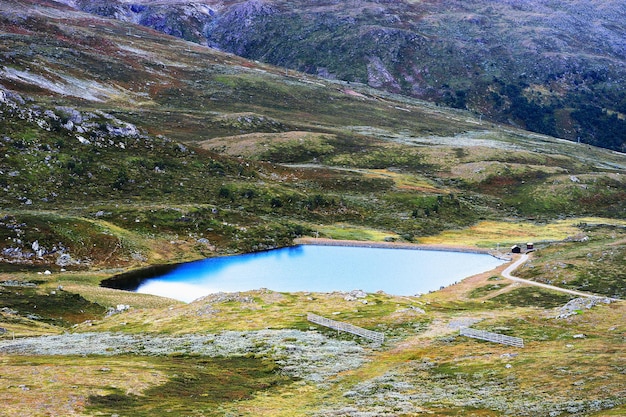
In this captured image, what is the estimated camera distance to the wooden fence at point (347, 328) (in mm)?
59884

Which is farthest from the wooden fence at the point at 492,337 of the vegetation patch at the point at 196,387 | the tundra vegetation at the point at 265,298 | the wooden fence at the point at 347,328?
the vegetation patch at the point at 196,387

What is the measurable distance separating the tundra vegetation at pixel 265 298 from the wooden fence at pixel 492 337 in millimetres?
900

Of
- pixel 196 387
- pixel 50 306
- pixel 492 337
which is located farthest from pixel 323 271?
pixel 196 387

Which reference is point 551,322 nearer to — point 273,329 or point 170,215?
point 273,329

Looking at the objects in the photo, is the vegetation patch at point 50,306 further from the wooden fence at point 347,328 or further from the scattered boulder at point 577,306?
the scattered boulder at point 577,306

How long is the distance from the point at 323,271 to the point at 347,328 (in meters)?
49.2

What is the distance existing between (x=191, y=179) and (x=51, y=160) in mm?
31992

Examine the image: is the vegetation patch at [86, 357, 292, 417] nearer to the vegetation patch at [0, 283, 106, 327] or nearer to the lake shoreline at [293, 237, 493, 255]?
the vegetation patch at [0, 283, 106, 327]

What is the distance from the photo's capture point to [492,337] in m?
55.8

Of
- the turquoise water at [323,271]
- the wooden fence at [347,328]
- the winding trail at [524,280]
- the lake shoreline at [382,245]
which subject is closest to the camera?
the wooden fence at [347,328]

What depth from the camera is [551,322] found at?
63.3 meters

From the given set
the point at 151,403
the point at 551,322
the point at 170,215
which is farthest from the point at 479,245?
the point at 151,403

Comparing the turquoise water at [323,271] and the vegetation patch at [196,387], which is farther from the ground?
the vegetation patch at [196,387]

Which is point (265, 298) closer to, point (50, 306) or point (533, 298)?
point (50, 306)
